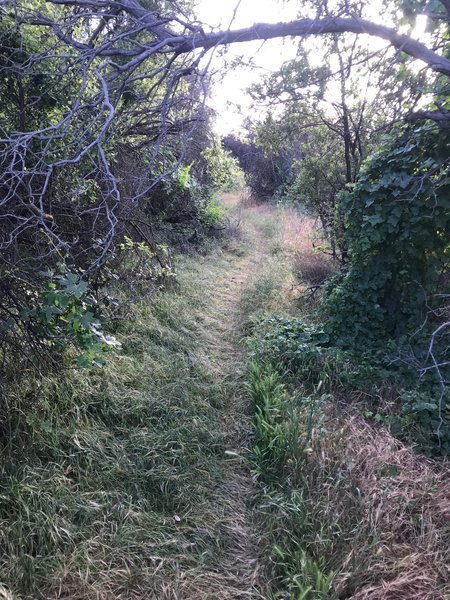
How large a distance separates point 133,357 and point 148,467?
4.56 feet

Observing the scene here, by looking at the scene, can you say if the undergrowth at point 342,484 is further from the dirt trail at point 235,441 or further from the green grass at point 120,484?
the green grass at point 120,484

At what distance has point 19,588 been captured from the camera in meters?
1.92

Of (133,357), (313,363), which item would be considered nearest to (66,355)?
(133,357)

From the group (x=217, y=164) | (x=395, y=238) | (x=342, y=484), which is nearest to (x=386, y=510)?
(x=342, y=484)

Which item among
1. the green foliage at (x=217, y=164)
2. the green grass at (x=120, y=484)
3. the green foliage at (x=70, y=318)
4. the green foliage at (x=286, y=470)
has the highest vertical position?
the green foliage at (x=217, y=164)

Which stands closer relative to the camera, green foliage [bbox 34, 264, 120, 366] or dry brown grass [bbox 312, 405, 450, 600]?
dry brown grass [bbox 312, 405, 450, 600]

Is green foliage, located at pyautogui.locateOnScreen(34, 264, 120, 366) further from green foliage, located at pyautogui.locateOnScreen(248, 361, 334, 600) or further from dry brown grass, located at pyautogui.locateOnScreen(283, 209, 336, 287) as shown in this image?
dry brown grass, located at pyautogui.locateOnScreen(283, 209, 336, 287)

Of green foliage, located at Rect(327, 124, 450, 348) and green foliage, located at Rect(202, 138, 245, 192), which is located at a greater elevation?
green foliage, located at Rect(202, 138, 245, 192)

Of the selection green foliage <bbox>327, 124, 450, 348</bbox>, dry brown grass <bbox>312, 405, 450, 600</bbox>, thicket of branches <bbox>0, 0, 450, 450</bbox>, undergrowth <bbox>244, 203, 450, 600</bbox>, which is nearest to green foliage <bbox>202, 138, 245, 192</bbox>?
thicket of branches <bbox>0, 0, 450, 450</bbox>

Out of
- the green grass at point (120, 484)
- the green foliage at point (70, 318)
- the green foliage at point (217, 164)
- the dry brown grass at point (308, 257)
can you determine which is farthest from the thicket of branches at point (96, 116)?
the green foliage at point (217, 164)

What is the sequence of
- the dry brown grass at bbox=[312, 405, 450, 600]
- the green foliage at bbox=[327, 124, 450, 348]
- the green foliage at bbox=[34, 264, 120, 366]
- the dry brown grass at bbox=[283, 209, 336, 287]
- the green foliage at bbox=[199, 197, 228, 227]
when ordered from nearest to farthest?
1. the dry brown grass at bbox=[312, 405, 450, 600]
2. the green foliage at bbox=[34, 264, 120, 366]
3. the green foliage at bbox=[327, 124, 450, 348]
4. the dry brown grass at bbox=[283, 209, 336, 287]
5. the green foliage at bbox=[199, 197, 228, 227]

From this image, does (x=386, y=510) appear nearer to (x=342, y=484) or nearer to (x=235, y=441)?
(x=342, y=484)

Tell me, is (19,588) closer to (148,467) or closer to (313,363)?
(148,467)

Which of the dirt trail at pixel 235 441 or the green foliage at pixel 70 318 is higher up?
the green foliage at pixel 70 318
